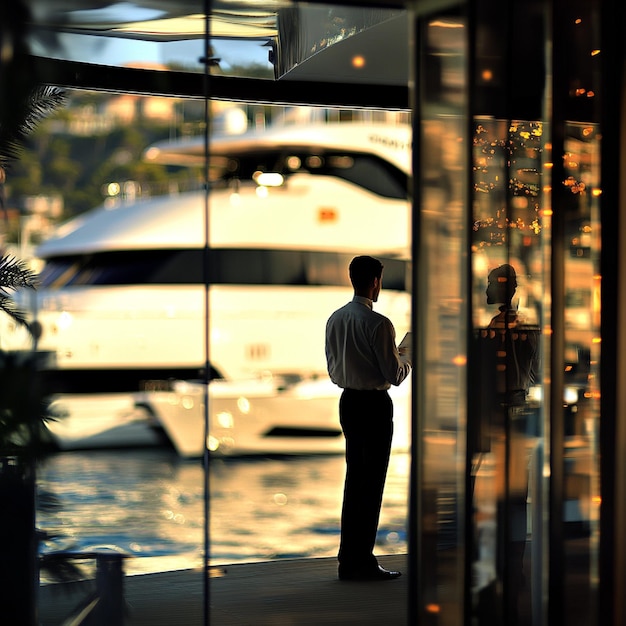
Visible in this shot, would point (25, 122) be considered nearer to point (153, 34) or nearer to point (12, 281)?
point (12, 281)

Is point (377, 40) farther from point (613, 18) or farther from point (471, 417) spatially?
point (471, 417)

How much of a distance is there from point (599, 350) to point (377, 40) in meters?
2.28

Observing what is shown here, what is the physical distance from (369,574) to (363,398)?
721 mm

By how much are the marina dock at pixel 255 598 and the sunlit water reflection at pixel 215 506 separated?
9.68 ft

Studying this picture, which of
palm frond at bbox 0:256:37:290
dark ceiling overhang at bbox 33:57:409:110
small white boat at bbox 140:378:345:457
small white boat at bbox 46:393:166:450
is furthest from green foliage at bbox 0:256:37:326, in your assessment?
small white boat at bbox 46:393:166:450

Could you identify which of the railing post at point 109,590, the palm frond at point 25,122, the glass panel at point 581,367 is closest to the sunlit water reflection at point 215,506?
the railing post at point 109,590

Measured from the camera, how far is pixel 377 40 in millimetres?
4809

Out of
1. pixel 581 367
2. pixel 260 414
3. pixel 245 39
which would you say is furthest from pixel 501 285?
pixel 260 414

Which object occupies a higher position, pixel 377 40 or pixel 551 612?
pixel 377 40

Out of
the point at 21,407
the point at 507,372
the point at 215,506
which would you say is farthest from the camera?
the point at 215,506

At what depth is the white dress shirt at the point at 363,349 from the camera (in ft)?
13.4

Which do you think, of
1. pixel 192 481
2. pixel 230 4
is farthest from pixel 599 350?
pixel 192 481

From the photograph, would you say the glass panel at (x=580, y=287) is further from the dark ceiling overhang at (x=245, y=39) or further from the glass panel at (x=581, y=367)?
the dark ceiling overhang at (x=245, y=39)

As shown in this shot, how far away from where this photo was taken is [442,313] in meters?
2.92
